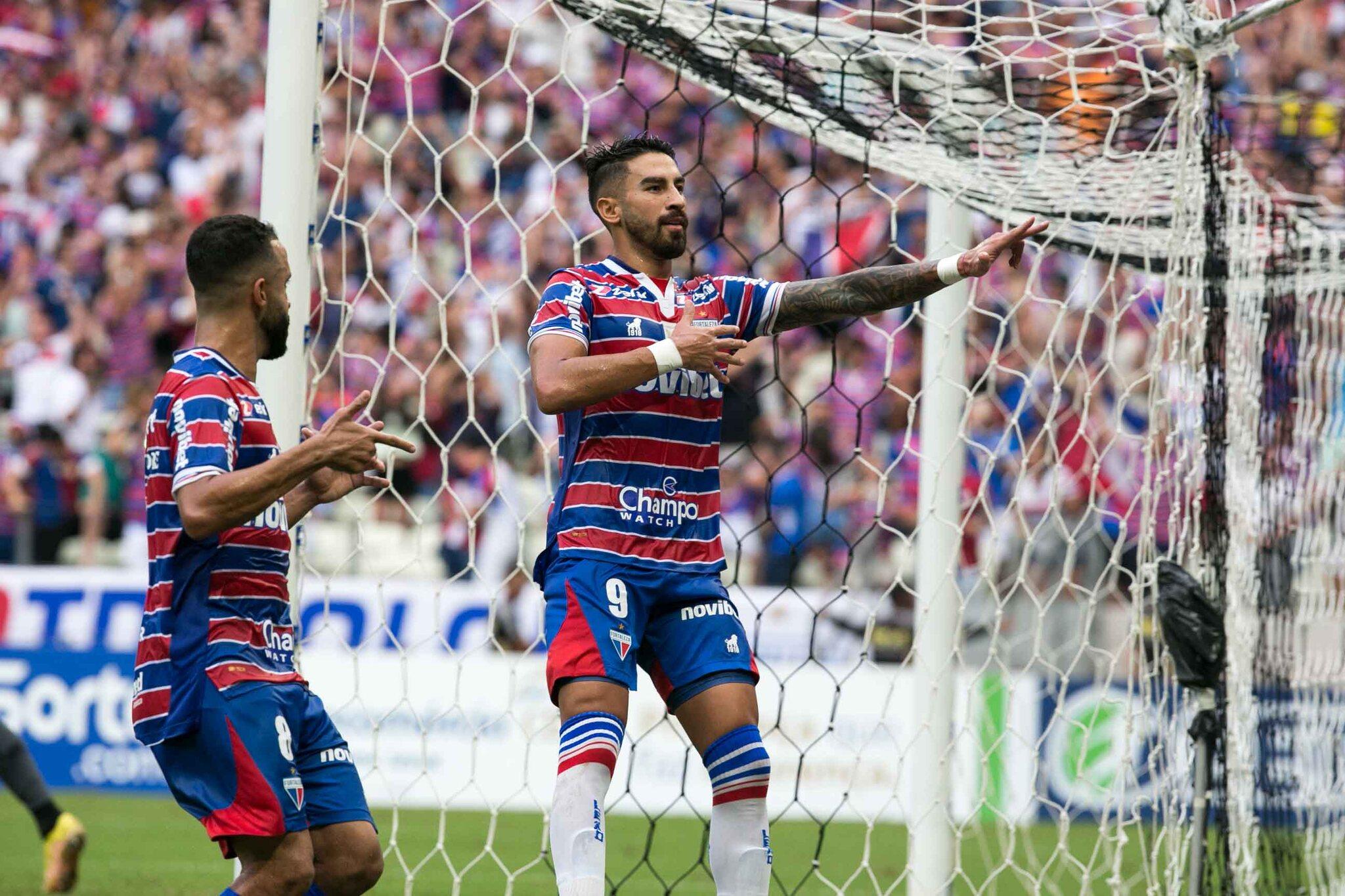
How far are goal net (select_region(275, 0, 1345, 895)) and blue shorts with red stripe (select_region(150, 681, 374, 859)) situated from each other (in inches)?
58.7

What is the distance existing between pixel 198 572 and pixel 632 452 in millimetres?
1048

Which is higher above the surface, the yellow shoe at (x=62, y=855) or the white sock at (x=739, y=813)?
the white sock at (x=739, y=813)

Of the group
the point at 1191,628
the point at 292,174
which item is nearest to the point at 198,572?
the point at 292,174

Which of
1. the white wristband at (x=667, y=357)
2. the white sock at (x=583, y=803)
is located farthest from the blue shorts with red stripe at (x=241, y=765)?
the white wristband at (x=667, y=357)

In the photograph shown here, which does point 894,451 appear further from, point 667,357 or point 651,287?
point 667,357

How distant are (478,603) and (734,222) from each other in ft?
14.9

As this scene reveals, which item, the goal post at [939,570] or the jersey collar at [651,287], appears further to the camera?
the goal post at [939,570]

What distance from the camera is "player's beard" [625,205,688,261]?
4.18 m

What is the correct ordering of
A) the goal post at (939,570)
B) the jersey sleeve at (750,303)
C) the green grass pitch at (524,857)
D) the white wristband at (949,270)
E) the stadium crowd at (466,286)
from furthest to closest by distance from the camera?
1. the stadium crowd at (466,286)
2. the green grass pitch at (524,857)
3. the goal post at (939,570)
4. the jersey sleeve at (750,303)
5. the white wristband at (949,270)

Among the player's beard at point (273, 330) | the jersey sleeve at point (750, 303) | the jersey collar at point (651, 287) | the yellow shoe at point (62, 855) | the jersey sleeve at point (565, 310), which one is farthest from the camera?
the yellow shoe at point (62, 855)

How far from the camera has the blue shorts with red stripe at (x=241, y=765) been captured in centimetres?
355

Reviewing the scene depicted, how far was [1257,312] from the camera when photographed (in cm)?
616

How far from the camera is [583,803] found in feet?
12.4

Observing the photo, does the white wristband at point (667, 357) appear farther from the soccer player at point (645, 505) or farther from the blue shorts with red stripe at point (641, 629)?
the blue shorts with red stripe at point (641, 629)
